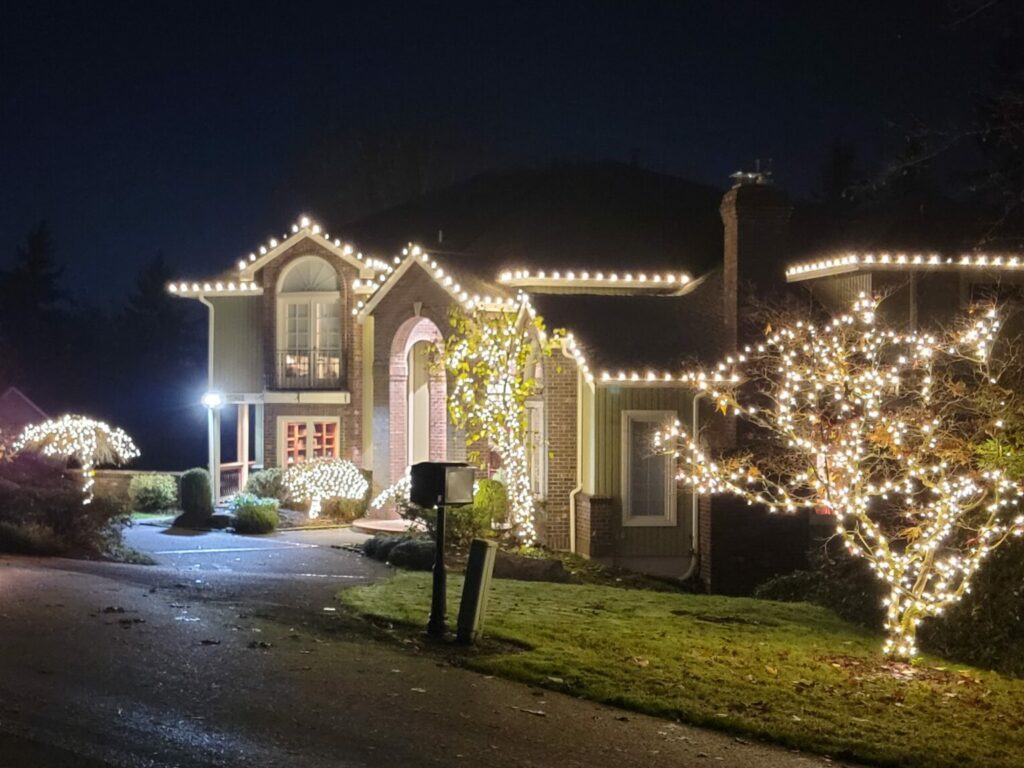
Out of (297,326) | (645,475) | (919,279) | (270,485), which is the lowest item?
(270,485)

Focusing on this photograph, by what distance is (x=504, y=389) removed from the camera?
70.9 ft

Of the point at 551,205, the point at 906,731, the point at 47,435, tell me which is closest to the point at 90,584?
the point at 906,731

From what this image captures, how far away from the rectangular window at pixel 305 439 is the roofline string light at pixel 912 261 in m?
11.8

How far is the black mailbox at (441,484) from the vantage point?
1168 cm

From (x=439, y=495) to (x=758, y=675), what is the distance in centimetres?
324

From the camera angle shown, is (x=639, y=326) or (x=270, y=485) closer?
(x=639, y=326)

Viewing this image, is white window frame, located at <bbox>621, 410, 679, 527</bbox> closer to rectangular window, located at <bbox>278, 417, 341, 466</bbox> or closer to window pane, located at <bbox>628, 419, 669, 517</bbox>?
window pane, located at <bbox>628, 419, 669, 517</bbox>

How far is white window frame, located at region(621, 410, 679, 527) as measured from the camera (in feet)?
69.1

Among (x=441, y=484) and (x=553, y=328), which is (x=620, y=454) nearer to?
(x=553, y=328)

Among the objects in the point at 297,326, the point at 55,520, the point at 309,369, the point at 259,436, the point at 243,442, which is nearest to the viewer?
the point at 55,520

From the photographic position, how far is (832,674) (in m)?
11.0

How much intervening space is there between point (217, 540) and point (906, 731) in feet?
54.2

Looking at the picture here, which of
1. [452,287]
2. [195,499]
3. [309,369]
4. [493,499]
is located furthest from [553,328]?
[309,369]

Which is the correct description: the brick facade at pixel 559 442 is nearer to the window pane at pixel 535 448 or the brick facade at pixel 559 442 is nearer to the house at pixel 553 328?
the house at pixel 553 328
